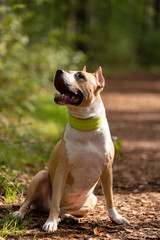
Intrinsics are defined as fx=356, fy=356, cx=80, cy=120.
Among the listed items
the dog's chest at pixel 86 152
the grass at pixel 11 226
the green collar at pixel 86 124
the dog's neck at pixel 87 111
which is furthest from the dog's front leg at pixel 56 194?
the dog's neck at pixel 87 111

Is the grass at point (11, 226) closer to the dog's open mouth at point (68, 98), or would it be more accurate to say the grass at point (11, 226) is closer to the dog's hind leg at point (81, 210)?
the dog's hind leg at point (81, 210)

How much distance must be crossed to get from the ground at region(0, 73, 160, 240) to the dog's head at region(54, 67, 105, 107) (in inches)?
50.5

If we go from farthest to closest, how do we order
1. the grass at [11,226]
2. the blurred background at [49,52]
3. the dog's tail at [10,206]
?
the blurred background at [49,52] < the dog's tail at [10,206] < the grass at [11,226]

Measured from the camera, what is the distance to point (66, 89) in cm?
337

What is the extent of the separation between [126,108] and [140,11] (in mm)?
31191

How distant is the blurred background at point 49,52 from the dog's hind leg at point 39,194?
1.56m

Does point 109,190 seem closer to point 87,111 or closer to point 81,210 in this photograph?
point 81,210

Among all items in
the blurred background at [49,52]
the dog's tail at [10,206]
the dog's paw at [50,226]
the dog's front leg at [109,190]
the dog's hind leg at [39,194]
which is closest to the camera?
the dog's paw at [50,226]

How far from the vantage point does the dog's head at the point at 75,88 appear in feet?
10.9

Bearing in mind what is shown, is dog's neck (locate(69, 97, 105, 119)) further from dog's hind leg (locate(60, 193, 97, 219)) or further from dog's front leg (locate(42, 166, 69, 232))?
dog's hind leg (locate(60, 193, 97, 219))

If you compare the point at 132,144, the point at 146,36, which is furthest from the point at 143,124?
the point at 146,36

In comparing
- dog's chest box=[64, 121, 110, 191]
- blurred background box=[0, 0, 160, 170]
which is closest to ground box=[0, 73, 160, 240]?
dog's chest box=[64, 121, 110, 191]

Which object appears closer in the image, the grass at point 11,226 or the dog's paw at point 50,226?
the grass at point 11,226

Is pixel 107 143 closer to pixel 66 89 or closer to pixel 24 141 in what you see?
pixel 66 89
